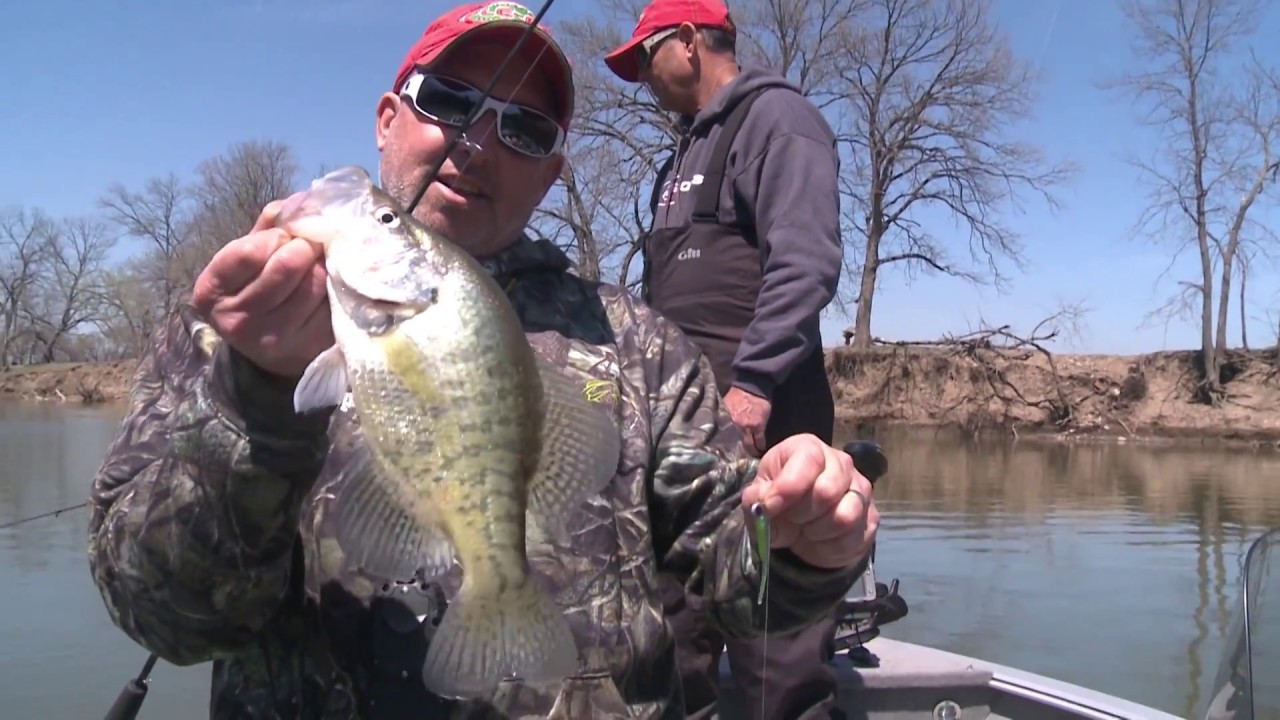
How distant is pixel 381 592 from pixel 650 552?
1.90ft

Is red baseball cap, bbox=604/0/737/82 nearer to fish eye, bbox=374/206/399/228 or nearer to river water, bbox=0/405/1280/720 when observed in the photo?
fish eye, bbox=374/206/399/228

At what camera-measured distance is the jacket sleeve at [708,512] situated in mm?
2102

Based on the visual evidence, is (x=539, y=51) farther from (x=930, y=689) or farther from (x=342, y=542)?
Result: (x=930, y=689)

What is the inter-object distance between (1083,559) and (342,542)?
9.80 m

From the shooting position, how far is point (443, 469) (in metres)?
1.56

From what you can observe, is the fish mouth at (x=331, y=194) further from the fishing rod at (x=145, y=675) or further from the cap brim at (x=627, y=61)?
the cap brim at (x=627, y=61)

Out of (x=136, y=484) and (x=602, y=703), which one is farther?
(x=602, y=703)

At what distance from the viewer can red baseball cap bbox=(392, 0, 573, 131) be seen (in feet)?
7.82

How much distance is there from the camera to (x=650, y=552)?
2.26m

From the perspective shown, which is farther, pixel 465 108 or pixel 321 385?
pixel 465 108

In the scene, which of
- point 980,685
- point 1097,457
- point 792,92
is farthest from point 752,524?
point 1097,457

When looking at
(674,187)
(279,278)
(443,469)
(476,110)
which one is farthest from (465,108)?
(674,187)

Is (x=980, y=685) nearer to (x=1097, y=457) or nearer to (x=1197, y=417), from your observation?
(x=1097, y=457)

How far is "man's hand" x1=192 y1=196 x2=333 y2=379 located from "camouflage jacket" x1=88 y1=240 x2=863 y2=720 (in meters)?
0.08
